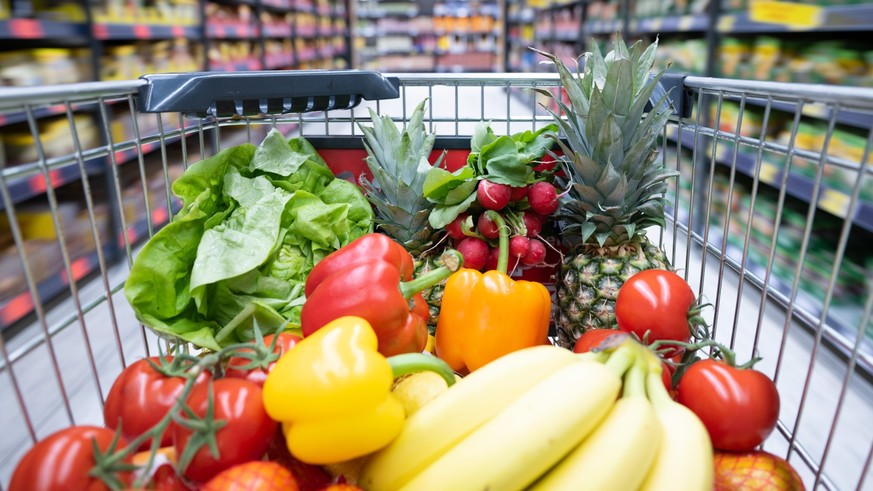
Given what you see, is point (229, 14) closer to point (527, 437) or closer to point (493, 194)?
point (493, 194)

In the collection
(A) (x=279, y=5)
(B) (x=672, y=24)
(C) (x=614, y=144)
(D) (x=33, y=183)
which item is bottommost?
(D) (x=33, y=183)

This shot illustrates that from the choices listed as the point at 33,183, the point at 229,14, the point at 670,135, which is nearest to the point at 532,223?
the point at 33,183

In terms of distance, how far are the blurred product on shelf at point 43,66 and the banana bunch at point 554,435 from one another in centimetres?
260

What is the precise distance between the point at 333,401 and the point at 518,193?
0.73 m

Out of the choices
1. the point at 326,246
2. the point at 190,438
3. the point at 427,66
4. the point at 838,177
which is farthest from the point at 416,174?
the point at 427,66

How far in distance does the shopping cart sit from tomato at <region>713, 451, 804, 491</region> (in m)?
0.08

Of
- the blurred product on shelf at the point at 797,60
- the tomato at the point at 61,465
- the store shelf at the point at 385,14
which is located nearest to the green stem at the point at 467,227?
the tomato at the point at 61,465

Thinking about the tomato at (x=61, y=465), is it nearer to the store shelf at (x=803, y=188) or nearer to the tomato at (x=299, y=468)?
the tomato at (x=299, y=468)

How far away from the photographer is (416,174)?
136 centimetres

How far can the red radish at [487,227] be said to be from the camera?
1.30m

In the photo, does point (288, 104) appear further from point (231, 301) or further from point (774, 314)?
Answer: point (774, 314)

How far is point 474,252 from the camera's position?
4.33ft

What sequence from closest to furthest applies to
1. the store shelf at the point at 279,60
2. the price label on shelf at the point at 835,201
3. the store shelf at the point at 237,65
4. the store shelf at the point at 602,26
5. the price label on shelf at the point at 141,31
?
the price label on shelf at the point at 835,201, the price label on shelf at the point at 141,31, the store shelf at the point at 602,26, the store shelf at the point at 237,65, the store shelf at the point at 279,60

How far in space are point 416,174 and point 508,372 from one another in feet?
2.12
